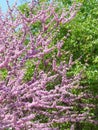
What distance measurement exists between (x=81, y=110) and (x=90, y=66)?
4.79 feet

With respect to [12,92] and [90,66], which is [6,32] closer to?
[12,92]

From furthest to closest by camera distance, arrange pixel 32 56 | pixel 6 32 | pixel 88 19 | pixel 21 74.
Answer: pixel 88 19 < pixel 6 32 < pixel 32 56 < pixel 21 74

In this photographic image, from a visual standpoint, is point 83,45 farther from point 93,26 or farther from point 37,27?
point 37,27

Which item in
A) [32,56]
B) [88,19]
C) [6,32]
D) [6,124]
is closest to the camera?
[6,124]

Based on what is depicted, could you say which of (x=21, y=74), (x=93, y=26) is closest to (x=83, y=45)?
(x=93, y=26)

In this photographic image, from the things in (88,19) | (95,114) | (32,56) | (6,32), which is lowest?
(95,114)

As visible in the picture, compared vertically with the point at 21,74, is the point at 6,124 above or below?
below

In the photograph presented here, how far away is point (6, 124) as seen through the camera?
193 inches

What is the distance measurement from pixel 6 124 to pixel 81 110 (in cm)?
823

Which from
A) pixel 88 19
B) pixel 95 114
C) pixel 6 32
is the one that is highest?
pixel 88 19

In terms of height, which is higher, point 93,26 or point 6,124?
point 93,26

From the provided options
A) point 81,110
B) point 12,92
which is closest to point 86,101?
point 81,110

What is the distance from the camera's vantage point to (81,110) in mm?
12938

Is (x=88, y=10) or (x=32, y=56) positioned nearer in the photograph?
(x=32, y=56)
